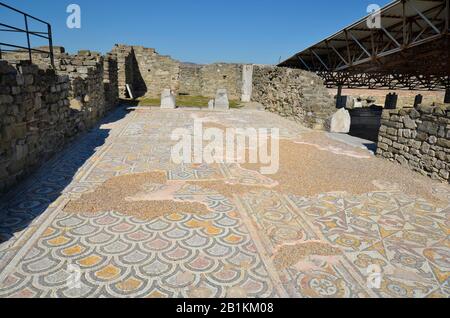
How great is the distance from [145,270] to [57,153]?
490 centimetres

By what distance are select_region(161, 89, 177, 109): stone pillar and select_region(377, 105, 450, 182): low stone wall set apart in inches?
412

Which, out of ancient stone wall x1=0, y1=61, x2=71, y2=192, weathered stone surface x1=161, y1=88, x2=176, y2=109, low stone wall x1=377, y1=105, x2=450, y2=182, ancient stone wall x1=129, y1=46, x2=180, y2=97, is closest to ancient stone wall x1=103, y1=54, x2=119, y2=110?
weathered stone surface x1=161, y1=88, x2=176, y2=109

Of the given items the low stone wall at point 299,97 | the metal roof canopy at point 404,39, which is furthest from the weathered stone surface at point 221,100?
the metal roof canopy at point 404,39

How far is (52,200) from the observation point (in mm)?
4305

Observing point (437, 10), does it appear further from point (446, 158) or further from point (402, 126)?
point (446, 158)

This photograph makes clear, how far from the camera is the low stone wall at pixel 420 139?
5.46 meters

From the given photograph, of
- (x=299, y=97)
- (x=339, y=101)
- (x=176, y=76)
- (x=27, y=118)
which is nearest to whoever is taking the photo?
(x=27, y=118)

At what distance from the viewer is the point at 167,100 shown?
586 inches

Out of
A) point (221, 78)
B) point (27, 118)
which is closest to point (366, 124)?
point (221, 78)

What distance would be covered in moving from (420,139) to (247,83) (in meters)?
15.4

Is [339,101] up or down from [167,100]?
up

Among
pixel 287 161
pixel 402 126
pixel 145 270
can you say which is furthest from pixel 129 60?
pixel 145 270

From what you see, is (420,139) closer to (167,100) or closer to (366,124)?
(366,124)
